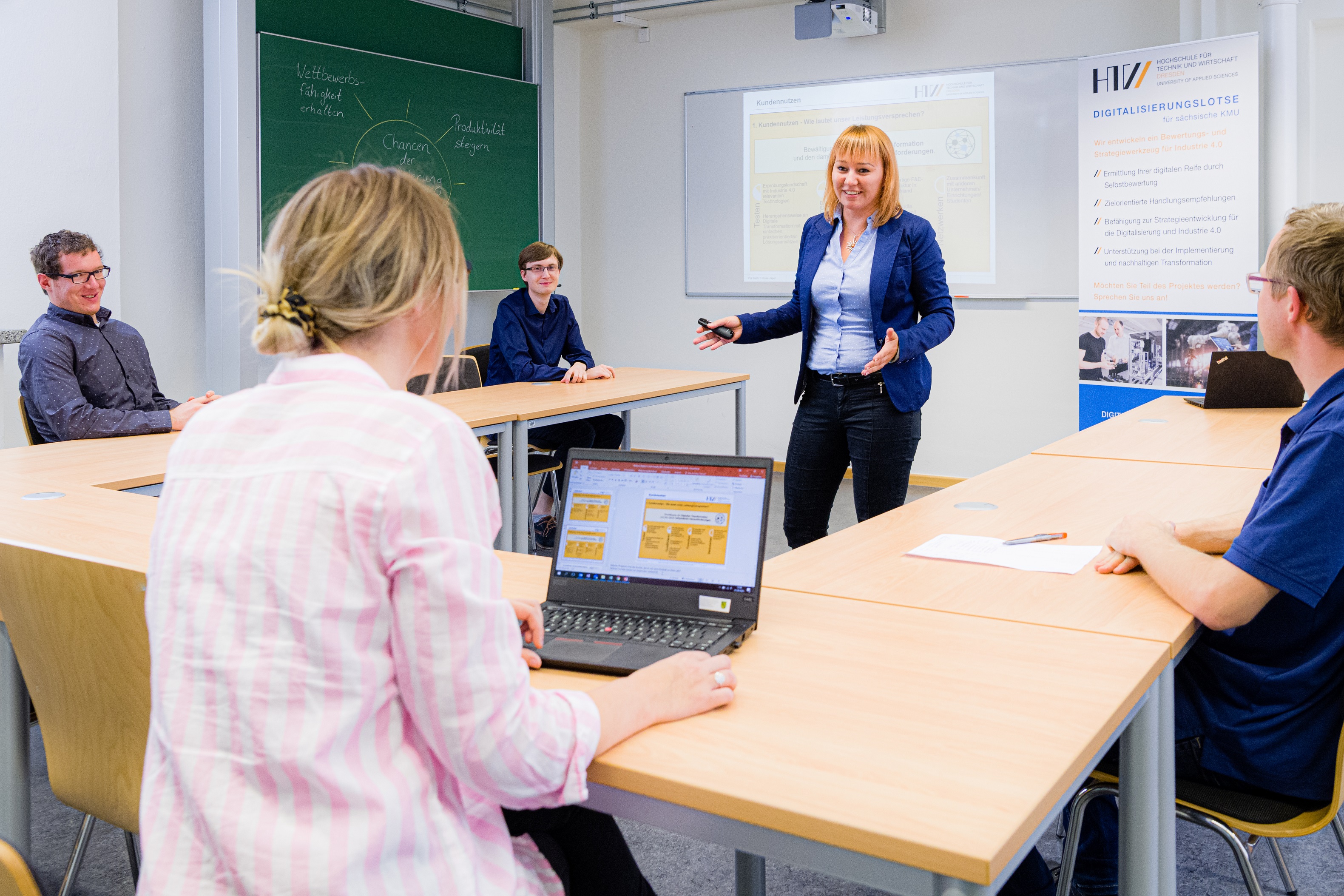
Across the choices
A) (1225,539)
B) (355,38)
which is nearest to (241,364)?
(355,38)

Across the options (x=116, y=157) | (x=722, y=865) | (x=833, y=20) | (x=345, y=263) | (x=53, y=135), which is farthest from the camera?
(x=833, y=20)

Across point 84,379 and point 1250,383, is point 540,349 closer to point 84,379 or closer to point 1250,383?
point 84,379

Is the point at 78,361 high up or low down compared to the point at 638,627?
up

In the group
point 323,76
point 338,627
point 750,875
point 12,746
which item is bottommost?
point 750,875

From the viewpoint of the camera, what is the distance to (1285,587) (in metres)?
1.44

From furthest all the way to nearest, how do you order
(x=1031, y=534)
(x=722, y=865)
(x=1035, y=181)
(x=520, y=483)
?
1. (x=1035, y=181)
2. (x=520, y=483)
3. (x=722, y=865)
4. (x=1031, y=534)

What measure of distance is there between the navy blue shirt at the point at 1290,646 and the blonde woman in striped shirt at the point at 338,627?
39.0 inches

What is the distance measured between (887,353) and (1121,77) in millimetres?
2895

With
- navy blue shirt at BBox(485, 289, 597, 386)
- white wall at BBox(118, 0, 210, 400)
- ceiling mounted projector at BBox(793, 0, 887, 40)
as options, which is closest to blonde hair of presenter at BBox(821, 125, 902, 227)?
navy blue shirt at BBox(485, 289, 597, 386)

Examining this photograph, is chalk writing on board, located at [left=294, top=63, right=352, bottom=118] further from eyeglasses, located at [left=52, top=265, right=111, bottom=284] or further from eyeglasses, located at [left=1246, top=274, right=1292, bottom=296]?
eyeglasses, located at [left=1246, top=274, right=1292, bottom=296]

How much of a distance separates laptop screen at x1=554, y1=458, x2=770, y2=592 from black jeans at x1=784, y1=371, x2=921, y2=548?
150 cm

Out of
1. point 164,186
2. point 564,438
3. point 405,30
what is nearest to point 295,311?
point 564,438

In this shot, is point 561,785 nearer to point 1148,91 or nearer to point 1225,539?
point 1225,539

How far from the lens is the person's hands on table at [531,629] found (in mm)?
1334
